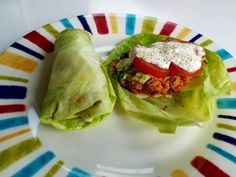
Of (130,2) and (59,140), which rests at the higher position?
(130,2)

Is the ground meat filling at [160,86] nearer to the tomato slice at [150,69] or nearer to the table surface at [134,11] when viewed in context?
the tomato slice at [150,69]

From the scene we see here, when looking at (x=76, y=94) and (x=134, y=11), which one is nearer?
(x=76, y=94)

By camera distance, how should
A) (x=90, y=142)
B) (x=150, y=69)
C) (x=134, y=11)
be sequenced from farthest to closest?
(x=134, y=11), (x=150, y=69), (x=90, y=142)

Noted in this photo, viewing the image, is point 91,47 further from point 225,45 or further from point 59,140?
point 225,45

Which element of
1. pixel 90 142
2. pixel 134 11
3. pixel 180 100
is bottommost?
pixel 90 142

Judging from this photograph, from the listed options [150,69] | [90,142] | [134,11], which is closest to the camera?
[90,142]

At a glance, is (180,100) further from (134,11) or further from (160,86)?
(134,11)

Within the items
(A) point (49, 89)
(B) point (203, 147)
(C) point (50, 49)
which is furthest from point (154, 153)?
(C) point (50, 49)

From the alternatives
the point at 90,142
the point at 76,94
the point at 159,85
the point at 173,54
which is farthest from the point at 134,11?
the point at 90,142
